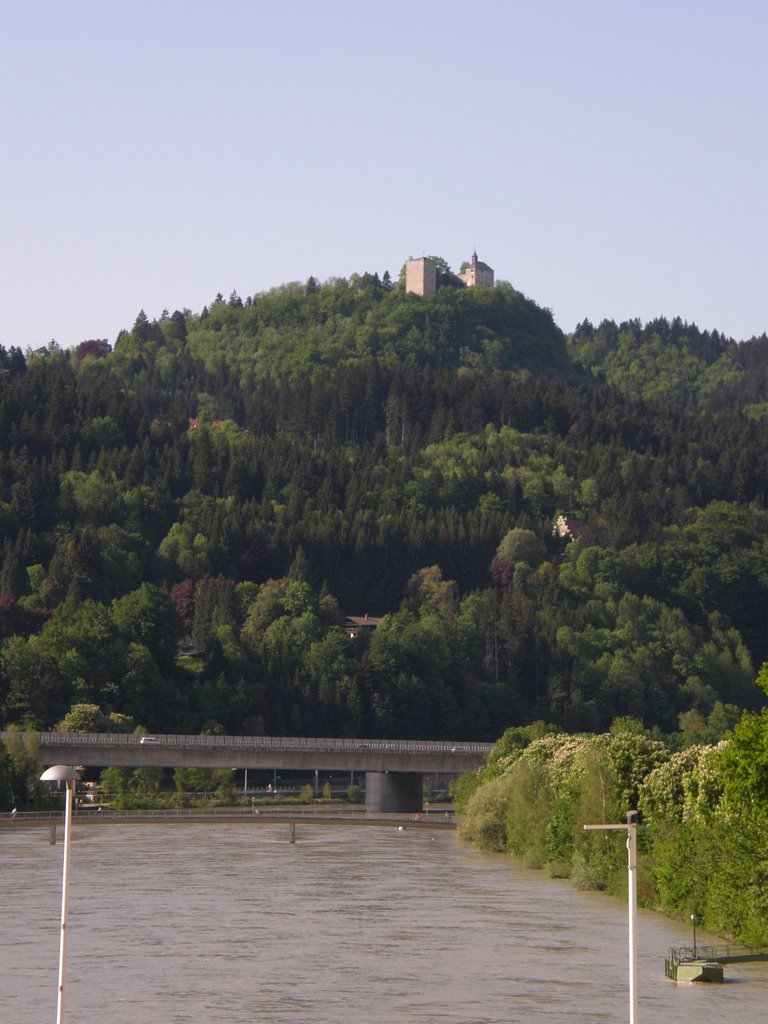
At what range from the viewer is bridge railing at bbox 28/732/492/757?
138 metres

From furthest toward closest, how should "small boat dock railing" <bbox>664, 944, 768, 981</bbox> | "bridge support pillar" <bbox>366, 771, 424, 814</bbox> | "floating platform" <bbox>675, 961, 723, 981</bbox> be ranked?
"bridge support pillar" <bbox>366, 771, 424, 814</bbox>, "small boat dock railing" <bbox>664, 944, 768, 981</bbox>, "floating platform" <bbox>675, 961, 723, 981</bbox>

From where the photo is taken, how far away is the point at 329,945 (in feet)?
223

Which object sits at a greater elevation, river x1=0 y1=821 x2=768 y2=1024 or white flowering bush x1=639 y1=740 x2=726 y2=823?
white flowering bush x1=639 y1=740 x2=726 y2=823

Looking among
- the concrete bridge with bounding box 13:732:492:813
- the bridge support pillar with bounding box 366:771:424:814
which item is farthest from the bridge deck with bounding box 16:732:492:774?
the bridge support pillar with bounding box 366:771:424:814

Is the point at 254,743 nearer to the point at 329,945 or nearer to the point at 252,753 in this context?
the point at 252,753

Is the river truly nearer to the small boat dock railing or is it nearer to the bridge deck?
the small boat dock railing

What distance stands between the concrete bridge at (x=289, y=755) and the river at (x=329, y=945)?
33.3 metres

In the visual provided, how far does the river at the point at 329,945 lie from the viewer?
5559 centimetres

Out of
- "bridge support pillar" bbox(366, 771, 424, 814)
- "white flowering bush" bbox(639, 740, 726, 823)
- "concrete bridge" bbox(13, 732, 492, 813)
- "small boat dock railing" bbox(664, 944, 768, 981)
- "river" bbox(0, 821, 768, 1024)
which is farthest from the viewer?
"bridge support pillar" bbox(366, 771, 424, 814)

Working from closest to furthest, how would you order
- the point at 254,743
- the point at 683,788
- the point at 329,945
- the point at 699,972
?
the point at 699,972
the point at 329,945
the point at 683,788
the point at 254,743

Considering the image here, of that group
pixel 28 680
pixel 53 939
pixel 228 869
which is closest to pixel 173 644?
pixel 28 680

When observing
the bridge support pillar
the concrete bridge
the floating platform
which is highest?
the concrete bridge

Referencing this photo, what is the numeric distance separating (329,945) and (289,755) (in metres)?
74.1

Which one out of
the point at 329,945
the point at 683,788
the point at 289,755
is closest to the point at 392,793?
the point at 289,755
